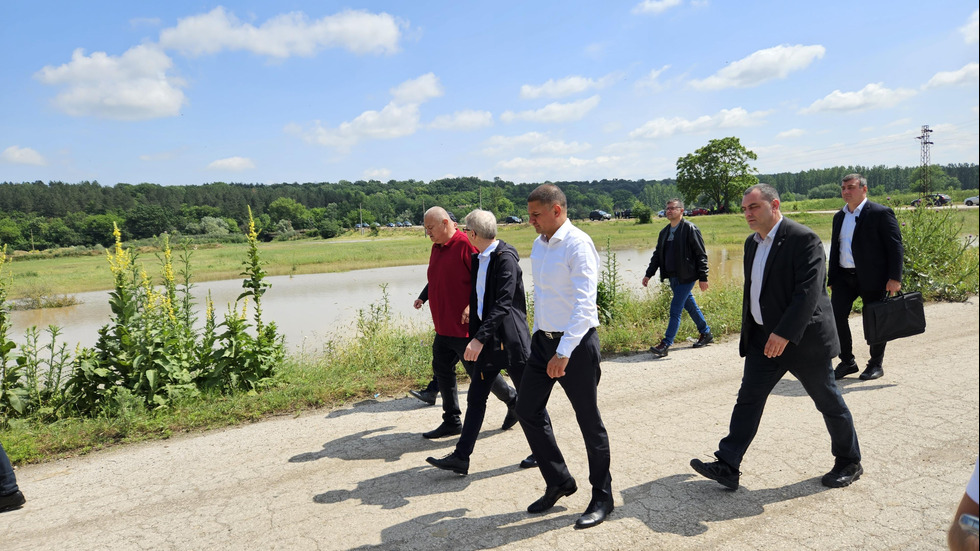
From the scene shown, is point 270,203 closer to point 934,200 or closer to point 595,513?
point 934,200

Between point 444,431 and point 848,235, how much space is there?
4831 mm

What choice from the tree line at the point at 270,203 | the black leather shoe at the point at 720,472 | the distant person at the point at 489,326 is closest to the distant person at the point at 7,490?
the distant person at the point at 489,326

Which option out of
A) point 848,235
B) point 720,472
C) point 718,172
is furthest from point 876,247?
point 718,172

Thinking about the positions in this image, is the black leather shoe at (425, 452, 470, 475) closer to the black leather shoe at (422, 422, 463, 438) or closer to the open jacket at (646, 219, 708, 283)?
the black leather shoe at (422, 422, 463, 438)

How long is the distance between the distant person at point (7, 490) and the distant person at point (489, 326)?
300 centimetres

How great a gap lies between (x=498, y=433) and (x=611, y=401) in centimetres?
136

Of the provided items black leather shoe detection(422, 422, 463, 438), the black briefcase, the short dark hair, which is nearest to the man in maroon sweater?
black leather shoe detection(422, 422, 463, 438)

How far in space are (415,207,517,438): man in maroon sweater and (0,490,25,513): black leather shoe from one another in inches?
120

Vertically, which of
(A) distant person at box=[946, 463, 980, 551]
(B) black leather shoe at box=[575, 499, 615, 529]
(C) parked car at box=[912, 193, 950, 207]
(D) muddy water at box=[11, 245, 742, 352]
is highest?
(C) parked car at box=[912, 193, 950, 207]

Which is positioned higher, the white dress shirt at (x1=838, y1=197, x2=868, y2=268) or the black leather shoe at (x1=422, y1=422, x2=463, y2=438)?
the white dress shirt at (x1=838, y1=197, x2=868, y2=268)

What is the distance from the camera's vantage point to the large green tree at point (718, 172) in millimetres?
72938

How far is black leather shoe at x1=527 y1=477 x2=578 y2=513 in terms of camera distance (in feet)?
12.7

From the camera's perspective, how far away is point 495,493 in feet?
13.8

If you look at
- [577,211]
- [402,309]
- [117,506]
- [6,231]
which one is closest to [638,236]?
[402,309]
